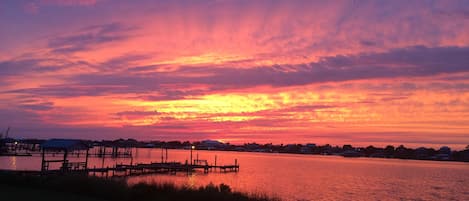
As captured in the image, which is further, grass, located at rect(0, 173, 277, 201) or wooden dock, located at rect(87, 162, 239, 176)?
wooden dock, located at rect(87, 162, 239, 176)

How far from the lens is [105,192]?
68.2 ft

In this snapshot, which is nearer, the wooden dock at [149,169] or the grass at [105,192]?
the grass at [105,192]

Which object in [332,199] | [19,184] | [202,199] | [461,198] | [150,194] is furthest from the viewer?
[461,198]

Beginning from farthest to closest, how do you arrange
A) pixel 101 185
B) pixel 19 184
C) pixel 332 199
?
pixel 332 199 → pixel 19 184 → pixel 101 185

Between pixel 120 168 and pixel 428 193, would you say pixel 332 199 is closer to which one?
pixel 428 193

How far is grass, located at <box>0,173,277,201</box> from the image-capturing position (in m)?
19.1

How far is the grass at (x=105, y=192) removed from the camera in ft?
62.6

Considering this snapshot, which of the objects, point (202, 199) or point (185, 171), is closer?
point (202, 199)

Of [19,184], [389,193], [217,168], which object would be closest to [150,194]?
[19,184]

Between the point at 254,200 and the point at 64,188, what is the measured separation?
9.57 metres

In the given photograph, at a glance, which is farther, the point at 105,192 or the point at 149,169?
the point at 149,169

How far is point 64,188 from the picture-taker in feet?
73.5

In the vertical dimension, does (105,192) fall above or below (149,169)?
above

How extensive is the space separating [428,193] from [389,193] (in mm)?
5851
